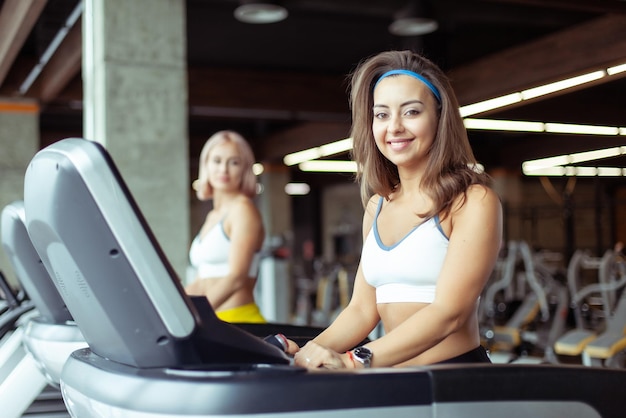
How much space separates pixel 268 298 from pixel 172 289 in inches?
270

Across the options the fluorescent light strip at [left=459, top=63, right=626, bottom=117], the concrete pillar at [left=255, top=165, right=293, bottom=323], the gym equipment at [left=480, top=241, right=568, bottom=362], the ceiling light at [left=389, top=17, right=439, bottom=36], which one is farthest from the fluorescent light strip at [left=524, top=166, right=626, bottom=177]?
the gym equipment at [left=480, top=241, right=568, bottom=362]

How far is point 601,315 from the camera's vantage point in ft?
15.0

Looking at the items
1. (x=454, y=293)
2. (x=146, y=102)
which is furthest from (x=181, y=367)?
(x=146, y=102)

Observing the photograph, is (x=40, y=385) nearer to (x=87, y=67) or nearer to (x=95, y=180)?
(x=95, y=180)

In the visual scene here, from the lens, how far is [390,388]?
1121mm

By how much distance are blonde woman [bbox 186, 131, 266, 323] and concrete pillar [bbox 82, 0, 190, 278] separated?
2.32 ft

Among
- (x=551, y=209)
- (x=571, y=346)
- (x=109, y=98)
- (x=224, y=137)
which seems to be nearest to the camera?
(x=224, y=137)

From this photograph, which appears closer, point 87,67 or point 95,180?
point 95,180

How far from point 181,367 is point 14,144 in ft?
20.4

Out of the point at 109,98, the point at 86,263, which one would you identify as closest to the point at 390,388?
the point at 86,263

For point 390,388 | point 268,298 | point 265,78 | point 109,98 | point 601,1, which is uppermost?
point 265,78

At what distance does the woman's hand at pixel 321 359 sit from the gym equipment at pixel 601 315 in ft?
9.87

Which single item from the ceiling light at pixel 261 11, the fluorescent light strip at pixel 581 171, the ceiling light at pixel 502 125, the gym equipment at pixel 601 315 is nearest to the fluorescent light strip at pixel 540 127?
the ceiling light at pixel 502 125

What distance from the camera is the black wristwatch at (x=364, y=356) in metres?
1.35
